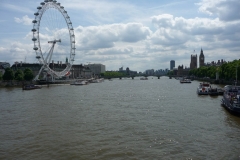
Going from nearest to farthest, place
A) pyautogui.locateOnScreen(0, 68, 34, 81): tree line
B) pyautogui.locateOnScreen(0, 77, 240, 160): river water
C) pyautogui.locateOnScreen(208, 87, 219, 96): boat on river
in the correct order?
pyautogui.locateOnScreen(0, 77, 240, 160): river water → pyautogui.locateOnScreen(208, 87, 219, 96): boat on river → pyautogui.locateOnScreen(0, 68, 34, 81): tree line

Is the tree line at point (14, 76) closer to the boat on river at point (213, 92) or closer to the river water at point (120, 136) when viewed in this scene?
the boat on river at point (213, 92)

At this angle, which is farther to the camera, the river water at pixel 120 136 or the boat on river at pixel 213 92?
the boat on river at pixel 213 92

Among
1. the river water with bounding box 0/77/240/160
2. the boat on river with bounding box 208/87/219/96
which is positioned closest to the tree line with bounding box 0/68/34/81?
the boat on river with bounding box 208/87/219/96

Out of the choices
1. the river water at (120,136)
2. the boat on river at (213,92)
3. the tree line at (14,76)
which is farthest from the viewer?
the tree line at (14,76)

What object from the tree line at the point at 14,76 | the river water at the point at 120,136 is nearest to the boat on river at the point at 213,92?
the river water at the point at 120,136

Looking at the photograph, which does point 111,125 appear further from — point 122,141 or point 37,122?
point 37,122

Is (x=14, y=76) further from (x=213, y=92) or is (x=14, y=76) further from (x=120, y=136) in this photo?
(x=120, y=136)

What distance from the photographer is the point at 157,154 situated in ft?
43.3

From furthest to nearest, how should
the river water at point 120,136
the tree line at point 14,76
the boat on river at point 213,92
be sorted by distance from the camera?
the tree line at point 14,76 → the boat on river at point 213,92 → the river water at point 120,136

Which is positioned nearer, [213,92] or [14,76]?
[213,92]

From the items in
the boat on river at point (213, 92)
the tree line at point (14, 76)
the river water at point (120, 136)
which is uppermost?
the tree line at point (14, 76)

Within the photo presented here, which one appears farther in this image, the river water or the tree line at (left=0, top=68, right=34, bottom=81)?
the tree line at (left=0, top=68, right=34, bottom=81)

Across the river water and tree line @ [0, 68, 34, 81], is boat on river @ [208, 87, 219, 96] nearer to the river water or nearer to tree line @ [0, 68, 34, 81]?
the river water

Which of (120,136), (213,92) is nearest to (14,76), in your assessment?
(213,92)
